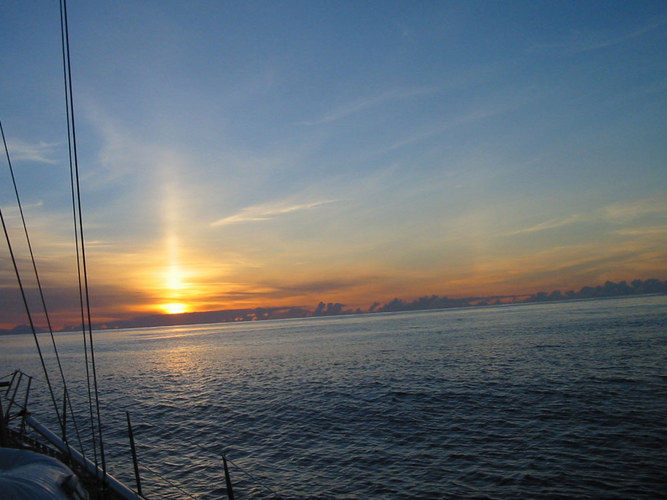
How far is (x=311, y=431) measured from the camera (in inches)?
1267

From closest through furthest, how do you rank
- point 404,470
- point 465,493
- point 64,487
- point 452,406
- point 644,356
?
point 64,487 → point 465,493 → point 404,470 → point 452,406 → point 644,356

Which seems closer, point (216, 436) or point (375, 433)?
point (375, 433)

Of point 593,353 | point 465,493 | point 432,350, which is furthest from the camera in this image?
point 432,350

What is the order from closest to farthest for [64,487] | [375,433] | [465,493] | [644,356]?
[64,487]
[465,493]
[375,433]
[644,356]

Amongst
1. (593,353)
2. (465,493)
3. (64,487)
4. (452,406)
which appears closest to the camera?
(64,487)

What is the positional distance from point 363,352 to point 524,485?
69514 millimetres

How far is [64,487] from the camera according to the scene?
10.7m

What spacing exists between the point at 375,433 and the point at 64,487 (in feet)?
77.6

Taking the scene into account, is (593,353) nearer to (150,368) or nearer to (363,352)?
(363,352)

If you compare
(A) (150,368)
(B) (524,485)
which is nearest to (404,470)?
(B) (524,485)

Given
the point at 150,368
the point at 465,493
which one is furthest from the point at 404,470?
the point at 150,368

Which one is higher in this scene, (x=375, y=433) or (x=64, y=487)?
(x=64, y=487)

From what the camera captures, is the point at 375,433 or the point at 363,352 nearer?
the point at 375,433

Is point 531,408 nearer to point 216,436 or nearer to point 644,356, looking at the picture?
point 216,436
